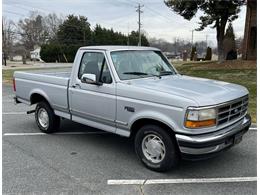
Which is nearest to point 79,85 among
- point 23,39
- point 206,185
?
point 206,185

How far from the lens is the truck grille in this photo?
379 centimetres

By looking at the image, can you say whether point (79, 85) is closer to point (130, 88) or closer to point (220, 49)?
point (130, 88)

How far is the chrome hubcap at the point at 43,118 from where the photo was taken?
19.8ft

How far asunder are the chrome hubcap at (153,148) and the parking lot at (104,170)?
0.22 m

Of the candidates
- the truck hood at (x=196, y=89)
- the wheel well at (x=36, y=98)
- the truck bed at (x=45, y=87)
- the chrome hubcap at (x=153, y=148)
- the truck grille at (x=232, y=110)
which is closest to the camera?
the truck hood at (x=196, y=89)

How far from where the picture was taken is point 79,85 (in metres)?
5.04

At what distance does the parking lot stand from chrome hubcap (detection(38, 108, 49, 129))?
0.39 meters

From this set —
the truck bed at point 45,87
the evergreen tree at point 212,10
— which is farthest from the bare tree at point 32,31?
the truck bed at point 45,87

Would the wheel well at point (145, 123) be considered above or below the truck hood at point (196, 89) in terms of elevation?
below

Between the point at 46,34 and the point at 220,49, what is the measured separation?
198 ft

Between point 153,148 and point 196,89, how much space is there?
1.06 meters

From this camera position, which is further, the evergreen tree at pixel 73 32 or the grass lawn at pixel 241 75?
the evergreen tree at pixel 73 32

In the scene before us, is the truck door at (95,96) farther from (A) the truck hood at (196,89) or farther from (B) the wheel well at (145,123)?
(A) the truck hood at (196,89)

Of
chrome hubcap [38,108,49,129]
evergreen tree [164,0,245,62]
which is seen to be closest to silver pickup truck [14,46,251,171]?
chrome hubcap [38,108,49,129]
